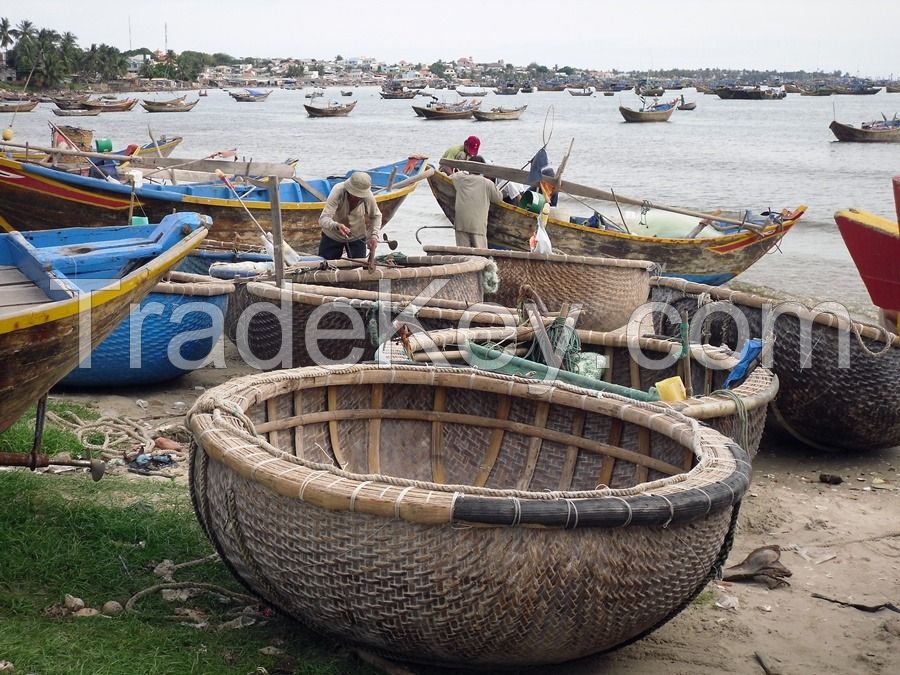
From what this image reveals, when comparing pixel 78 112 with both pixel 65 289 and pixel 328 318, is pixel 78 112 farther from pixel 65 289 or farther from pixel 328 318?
pixel 65 289

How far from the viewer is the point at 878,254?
8.93 meters

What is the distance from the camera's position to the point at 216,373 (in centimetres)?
846

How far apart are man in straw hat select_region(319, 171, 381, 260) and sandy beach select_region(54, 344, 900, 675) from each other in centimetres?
212

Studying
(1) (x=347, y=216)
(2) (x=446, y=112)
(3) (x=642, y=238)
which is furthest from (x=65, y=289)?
(2) (x=446, y=112)

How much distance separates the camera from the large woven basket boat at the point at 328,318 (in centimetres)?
707

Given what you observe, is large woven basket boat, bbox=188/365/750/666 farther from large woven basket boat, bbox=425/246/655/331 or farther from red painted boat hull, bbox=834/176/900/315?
red painted boat hull, bbox=834/176/900/315

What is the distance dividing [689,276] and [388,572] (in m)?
10.8

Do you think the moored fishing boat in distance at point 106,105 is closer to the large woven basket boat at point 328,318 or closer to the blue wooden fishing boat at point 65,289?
the large woven basket boat at point 328,318

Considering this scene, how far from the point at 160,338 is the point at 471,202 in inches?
211

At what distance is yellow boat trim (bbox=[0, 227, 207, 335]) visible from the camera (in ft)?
12.9

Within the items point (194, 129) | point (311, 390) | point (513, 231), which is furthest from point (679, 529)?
point (194, 129)

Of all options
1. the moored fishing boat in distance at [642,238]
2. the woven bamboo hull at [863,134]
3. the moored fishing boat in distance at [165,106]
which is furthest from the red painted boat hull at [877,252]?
the moored fishing boat in distance at [165,106]

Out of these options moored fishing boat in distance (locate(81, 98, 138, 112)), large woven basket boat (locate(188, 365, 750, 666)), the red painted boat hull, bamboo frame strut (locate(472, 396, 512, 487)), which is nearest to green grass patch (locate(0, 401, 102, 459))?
large woven basket boat (locate(188, 365, 750, 666))

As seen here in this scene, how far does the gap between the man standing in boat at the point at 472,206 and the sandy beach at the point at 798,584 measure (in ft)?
17.8
